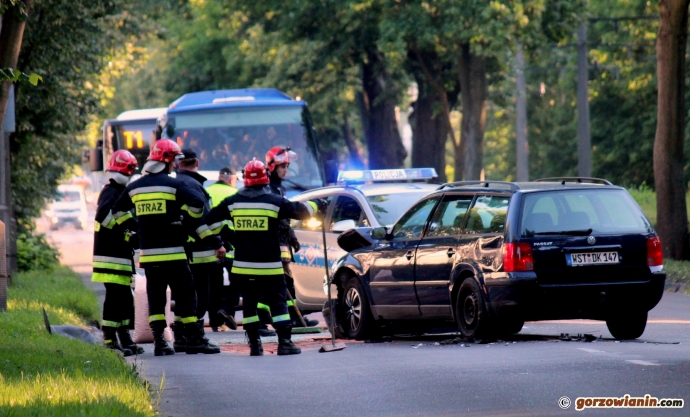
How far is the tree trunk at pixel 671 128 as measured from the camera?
69.2ft

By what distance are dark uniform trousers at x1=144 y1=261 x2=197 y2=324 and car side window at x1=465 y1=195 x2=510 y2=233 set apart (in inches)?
102

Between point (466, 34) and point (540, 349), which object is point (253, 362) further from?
point (466, 34)

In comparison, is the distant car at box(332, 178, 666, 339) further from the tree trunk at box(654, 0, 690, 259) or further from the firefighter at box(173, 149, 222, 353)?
the tree trunk at box(654, 0, 690, 259)

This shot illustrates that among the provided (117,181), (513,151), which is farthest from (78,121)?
(513,151)

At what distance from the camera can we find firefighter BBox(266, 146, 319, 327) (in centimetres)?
1355

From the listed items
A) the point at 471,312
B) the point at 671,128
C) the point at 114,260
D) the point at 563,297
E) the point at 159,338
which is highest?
the point at 671,128

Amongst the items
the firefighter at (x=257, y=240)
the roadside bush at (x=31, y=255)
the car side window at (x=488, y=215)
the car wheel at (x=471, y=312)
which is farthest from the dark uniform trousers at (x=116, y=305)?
the roadside bush at (x=31, y=255)

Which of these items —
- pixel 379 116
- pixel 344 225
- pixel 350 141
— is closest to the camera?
pixel 344 225

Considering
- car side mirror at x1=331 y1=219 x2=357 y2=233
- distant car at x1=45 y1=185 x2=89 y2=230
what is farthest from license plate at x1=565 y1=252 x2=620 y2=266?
distant car at x1=45 y1=185 x2=89 y2=230

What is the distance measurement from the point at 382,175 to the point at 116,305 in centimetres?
492

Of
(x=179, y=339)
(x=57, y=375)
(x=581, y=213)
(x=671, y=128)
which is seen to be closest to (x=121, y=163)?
(x=179, y=339)

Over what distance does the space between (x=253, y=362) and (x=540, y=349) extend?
2421 millimetres

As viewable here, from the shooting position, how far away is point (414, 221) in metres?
12.5

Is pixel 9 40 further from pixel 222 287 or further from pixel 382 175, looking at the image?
pixel 382 175
